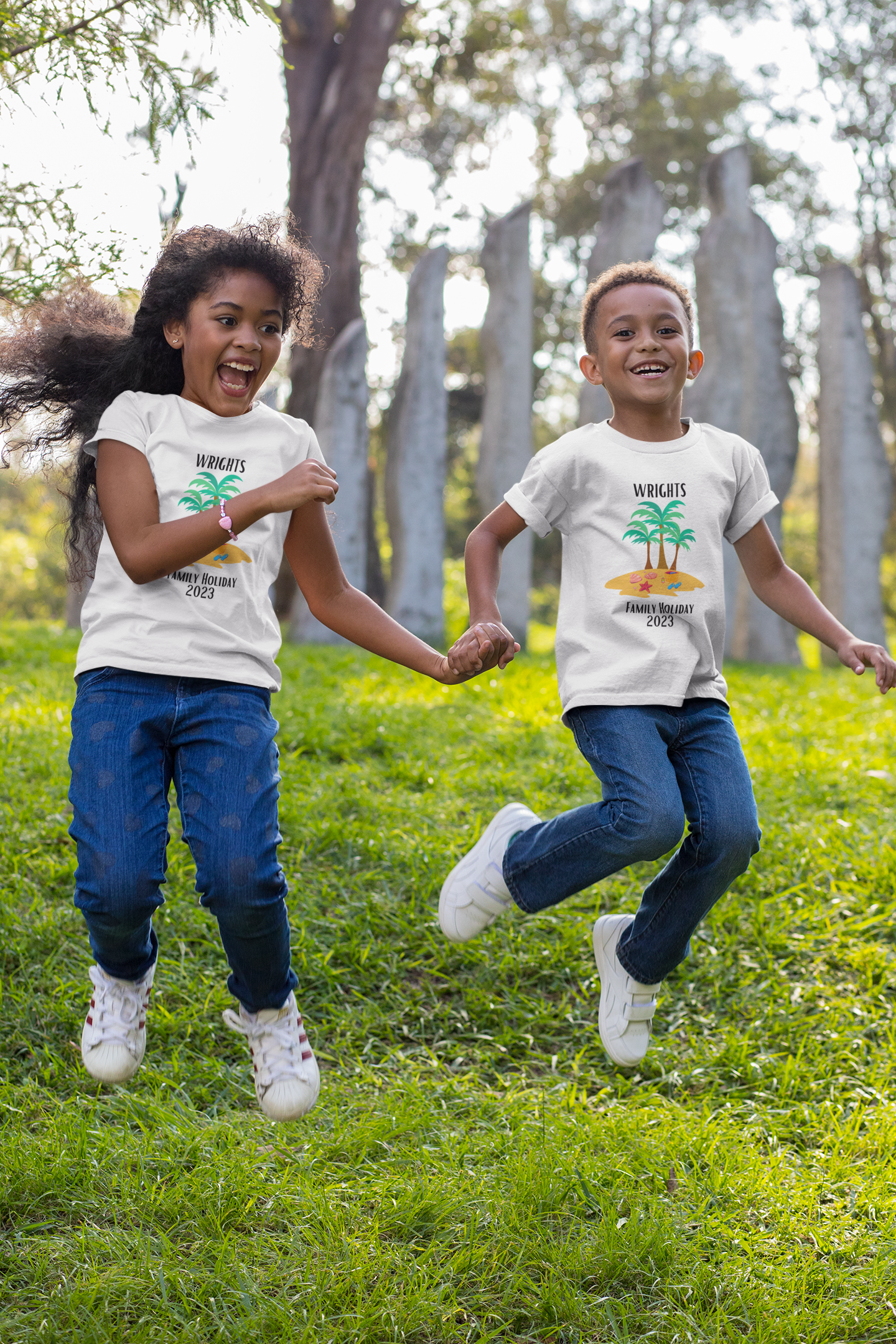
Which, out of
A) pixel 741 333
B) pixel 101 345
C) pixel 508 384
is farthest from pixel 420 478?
pixel 101 345

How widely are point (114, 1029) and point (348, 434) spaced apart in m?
6.75

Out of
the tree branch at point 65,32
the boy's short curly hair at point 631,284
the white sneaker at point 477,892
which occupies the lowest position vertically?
the white sneaker at point 477,892

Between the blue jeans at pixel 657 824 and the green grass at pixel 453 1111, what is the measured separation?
A: 579 millimetres

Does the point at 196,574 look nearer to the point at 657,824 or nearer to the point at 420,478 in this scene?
the point at 657,824

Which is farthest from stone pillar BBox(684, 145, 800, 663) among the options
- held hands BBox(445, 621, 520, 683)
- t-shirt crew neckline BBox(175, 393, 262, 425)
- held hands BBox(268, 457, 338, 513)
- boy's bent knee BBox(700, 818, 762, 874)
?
held hands BBox(268, 457, 338, 513)

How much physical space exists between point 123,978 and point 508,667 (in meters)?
4.93

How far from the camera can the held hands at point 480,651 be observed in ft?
8.64

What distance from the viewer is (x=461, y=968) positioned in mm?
3865

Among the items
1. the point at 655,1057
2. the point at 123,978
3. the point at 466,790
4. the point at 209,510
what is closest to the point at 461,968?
the point at 655,1057

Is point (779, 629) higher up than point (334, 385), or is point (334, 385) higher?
point (334, 385)

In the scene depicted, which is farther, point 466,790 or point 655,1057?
point 466,790

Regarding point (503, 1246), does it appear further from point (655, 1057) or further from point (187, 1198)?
point (655, 1057)

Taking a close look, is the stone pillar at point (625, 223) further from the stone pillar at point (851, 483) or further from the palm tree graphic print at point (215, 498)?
the palm tree graphic print at point (215, 498)

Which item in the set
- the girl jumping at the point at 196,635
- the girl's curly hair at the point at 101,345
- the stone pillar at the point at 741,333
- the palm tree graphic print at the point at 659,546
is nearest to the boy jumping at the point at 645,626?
the palm tree graphic print at the point at 659,546
